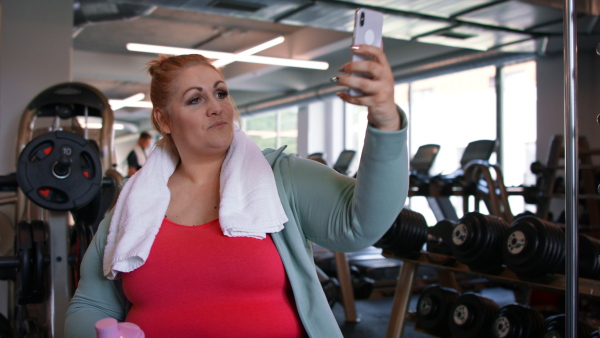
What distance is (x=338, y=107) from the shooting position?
37.2ft

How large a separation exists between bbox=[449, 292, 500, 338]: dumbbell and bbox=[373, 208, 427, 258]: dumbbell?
35cm

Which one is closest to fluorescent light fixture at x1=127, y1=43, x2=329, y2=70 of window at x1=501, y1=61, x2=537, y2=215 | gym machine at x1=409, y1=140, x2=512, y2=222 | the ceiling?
the ceiling

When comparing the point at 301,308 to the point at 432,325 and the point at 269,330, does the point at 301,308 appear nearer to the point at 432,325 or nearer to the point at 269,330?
the point at 269,330

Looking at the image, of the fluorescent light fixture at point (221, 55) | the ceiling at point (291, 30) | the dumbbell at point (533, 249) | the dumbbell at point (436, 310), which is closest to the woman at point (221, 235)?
the ceiling at point (291, 30)

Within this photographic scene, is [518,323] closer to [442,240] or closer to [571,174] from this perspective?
[442,240]

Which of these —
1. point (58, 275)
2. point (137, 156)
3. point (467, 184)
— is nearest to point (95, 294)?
point (58, 275)

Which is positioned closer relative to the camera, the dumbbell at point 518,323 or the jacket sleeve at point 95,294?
the jacket sleeve at point 95,294

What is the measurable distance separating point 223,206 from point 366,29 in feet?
1.79

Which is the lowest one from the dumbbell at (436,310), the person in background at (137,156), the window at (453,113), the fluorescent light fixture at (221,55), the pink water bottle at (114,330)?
the dumbbell at (436,310)

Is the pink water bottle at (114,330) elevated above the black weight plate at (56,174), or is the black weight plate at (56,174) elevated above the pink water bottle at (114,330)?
the black weight plate at (56,174)

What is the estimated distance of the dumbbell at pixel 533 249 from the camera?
213cm

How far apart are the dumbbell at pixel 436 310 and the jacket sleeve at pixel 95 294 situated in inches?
74.7

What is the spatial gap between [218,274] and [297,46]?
743cm

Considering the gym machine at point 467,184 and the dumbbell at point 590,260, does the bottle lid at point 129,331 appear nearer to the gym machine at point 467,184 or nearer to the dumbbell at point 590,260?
the dumbbell at point 590,260
